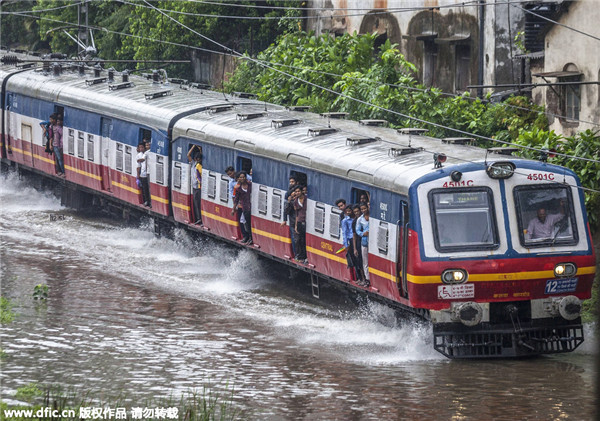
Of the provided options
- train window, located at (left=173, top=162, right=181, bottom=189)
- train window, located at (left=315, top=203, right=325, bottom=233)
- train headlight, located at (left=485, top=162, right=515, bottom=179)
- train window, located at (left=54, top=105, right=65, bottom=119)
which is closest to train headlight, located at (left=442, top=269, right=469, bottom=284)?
train headlight, located at (left=485, top=162, right=515, bottom=179)

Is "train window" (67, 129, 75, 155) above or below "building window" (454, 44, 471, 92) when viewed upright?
below

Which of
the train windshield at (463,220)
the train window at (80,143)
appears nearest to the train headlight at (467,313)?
the train windshield at (463,220)

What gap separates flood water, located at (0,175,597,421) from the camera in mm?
15562

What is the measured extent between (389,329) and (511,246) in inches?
100

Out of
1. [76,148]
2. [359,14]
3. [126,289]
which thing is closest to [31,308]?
[126,289]

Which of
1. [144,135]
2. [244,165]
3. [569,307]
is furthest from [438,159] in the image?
[144,135]

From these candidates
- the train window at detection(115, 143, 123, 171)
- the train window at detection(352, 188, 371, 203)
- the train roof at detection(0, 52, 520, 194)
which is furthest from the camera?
the train window at detection(115, 143, 123, 171)

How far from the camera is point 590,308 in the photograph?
20172 millimetres

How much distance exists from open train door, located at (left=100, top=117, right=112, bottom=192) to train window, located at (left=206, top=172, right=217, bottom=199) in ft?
16.9

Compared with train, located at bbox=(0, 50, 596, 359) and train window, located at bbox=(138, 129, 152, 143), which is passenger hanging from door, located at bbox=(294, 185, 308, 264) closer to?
train, located at bbox=(0, 50, 596, 359)

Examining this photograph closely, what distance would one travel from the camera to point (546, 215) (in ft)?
57.9

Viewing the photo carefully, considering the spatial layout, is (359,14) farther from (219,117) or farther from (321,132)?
(321,132)

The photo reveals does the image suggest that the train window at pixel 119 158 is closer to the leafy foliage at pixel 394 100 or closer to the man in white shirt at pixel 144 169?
the man in white shirt at pixel 144 169

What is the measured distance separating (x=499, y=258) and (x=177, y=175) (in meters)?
10.0
